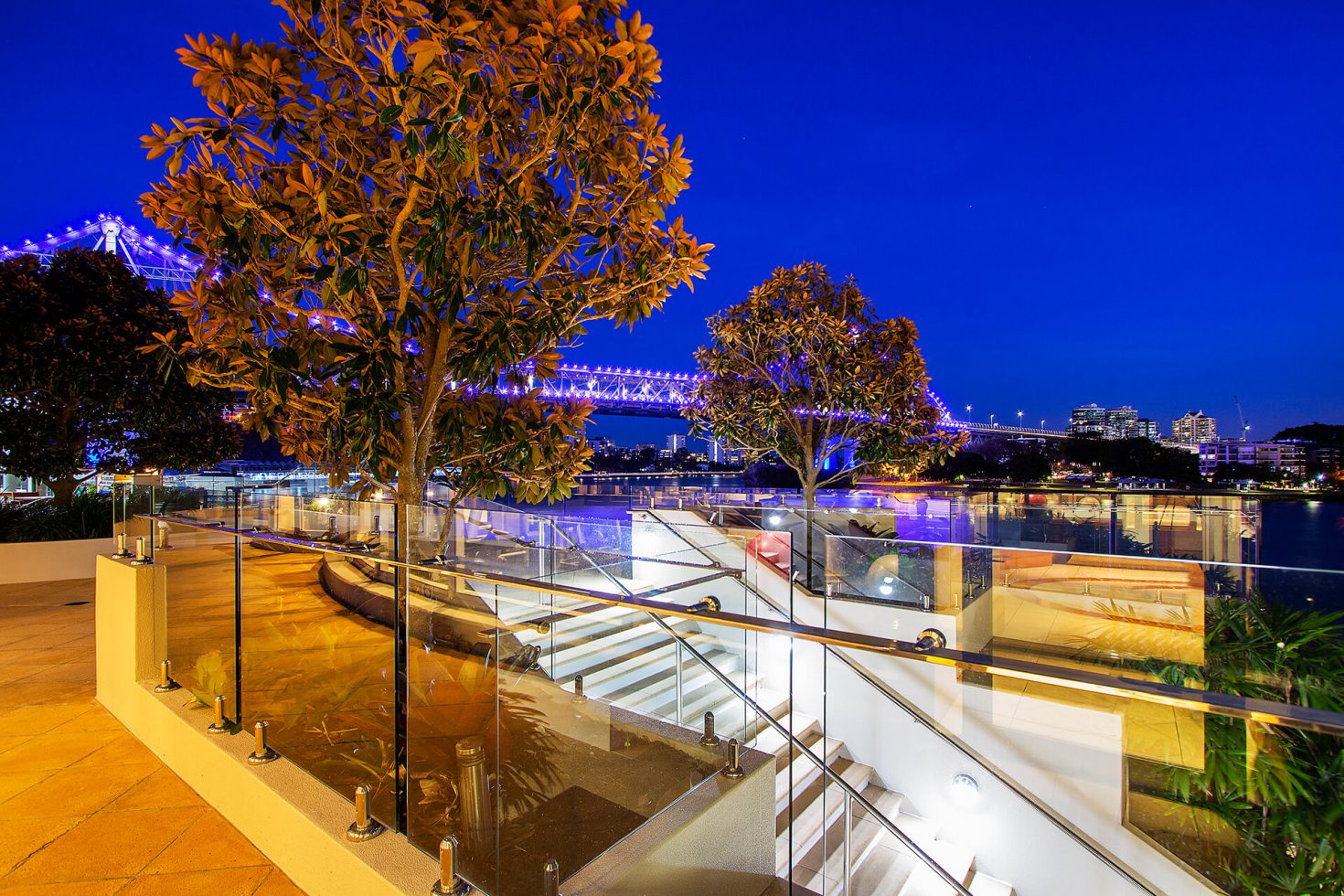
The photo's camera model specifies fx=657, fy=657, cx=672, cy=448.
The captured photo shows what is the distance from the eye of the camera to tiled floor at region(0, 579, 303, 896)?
2.09 metres

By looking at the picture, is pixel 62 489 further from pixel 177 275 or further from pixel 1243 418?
pixel 1243 418

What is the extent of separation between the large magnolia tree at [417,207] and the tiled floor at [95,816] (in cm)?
143

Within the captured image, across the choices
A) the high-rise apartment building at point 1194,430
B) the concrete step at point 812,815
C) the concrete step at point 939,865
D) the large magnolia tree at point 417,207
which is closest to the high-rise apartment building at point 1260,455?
the high-rise apartment building at point 1194,430

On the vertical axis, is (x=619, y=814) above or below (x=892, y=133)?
below

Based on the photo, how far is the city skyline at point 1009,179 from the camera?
42.5 m

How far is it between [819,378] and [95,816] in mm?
7210

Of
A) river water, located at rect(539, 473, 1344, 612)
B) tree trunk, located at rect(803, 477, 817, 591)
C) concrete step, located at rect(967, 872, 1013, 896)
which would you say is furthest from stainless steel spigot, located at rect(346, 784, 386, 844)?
tree trunk, located at rect(803, 477, 817, 591)

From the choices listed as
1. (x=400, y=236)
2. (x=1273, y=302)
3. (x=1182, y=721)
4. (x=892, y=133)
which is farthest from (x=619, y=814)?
(x=1273, y=302)

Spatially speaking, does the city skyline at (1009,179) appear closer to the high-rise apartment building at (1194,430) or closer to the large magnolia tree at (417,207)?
the high-rise apartment building at (1194,430)

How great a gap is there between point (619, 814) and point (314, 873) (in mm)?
955

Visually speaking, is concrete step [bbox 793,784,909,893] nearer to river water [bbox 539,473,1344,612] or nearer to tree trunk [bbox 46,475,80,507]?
river water [bbox 539,473,1344,612]

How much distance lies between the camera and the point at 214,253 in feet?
8.53

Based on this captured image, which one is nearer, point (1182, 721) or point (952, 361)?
point (1182, 721)

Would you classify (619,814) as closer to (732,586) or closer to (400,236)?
(732,586)
